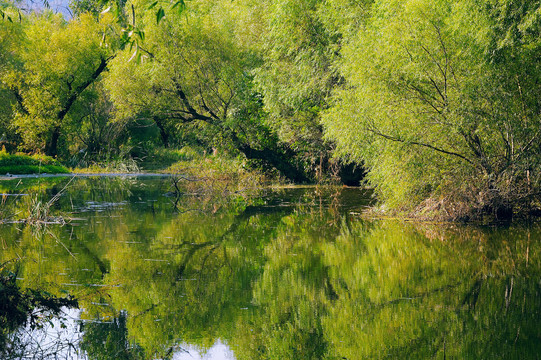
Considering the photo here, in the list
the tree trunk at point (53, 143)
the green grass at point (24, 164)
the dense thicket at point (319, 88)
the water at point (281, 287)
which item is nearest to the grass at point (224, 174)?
the dense thicket at point (319, 88)

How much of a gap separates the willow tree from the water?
1086mm

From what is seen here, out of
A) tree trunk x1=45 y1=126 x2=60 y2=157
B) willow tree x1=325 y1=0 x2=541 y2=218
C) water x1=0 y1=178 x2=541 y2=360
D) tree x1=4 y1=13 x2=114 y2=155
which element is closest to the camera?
water x1=0 y1=178 x2=541 y2=360

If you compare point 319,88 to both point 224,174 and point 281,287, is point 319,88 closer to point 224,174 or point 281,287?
point 224,174

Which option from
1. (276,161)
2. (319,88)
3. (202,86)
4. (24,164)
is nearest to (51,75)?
(24,164)

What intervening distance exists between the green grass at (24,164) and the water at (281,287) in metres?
19.5

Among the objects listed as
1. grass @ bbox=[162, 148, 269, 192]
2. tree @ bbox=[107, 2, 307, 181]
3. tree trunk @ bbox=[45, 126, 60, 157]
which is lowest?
grass @ bbox=[162, 148, 269, 192]

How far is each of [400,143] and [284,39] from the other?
9.91m

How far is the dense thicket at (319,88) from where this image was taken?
12.7 m

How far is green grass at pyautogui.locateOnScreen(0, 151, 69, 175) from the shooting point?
103ft

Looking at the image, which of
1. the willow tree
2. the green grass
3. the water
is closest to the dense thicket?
the willow tree

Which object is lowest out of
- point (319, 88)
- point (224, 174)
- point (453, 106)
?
point (224, 174)

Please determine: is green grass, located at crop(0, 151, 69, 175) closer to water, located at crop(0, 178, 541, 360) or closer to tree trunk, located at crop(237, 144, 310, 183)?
tree trunk, located at crop(237, 144, 310, 183)

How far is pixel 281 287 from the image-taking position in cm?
762

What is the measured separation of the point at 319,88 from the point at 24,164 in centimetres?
1838
